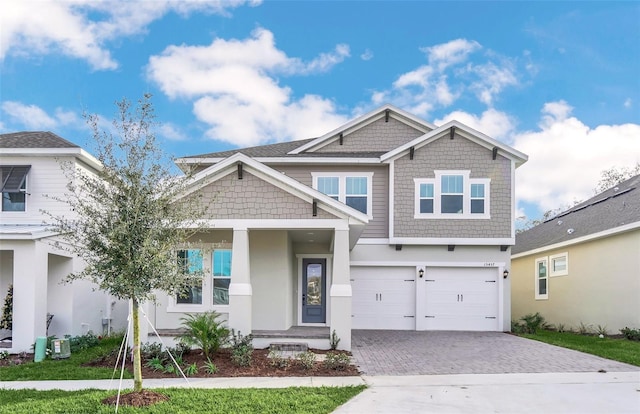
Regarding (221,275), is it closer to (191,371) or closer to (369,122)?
(191,371)

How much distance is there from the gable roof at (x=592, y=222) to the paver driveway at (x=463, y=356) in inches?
183

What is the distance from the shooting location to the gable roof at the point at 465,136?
55.7 feet

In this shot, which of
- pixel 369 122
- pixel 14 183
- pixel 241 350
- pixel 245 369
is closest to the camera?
pixel 245 369

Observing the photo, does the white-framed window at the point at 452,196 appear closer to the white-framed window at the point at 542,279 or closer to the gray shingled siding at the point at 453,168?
the gray shingled siding at the point at 453,168

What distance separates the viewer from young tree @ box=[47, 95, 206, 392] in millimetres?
7656

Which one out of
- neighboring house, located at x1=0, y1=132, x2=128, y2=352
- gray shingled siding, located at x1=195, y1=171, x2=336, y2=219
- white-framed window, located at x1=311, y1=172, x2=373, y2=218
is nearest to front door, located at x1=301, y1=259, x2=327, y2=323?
white-framed window, located at x1=311, y1=172, x2=373, y2=218

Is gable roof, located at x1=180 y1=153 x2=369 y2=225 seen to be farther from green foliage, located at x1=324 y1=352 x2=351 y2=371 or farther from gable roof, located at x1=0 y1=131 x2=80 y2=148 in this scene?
gable roof, located at x1=0 y1=131 x2=80 y2=148

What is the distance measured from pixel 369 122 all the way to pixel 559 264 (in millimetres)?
9135

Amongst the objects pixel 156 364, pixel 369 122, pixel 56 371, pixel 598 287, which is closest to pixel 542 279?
pixel 598 287

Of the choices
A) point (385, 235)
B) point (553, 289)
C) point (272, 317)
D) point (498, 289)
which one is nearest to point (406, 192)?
point (385, 235)

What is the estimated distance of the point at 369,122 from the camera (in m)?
18.8

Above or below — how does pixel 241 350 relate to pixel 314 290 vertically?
below

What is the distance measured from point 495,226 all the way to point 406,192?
3.11 meters

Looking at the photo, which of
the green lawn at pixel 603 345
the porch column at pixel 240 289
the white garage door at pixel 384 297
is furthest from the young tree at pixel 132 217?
the white garage door at pixel 384 297
